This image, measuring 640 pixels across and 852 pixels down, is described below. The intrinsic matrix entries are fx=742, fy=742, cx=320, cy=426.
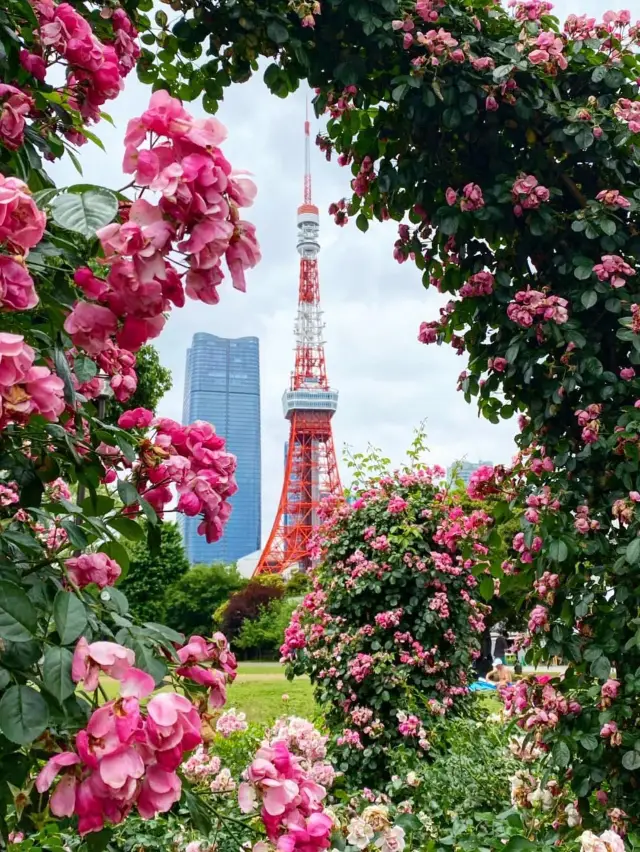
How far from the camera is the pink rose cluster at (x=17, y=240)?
66cm

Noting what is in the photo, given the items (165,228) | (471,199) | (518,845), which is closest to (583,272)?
(471,199)

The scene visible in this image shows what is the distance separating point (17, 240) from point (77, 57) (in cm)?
64

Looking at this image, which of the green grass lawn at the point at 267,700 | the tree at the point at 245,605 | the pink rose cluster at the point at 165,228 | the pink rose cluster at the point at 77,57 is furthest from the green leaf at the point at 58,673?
the tree at the point at 245,605

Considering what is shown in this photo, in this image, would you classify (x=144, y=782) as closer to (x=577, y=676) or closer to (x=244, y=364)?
(x=577, y=676)

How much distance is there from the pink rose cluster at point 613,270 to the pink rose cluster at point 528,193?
0.84ft

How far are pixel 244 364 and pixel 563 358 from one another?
347ft

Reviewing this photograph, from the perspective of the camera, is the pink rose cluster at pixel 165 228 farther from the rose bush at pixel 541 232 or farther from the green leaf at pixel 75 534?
the rose bush at pixel 541 232

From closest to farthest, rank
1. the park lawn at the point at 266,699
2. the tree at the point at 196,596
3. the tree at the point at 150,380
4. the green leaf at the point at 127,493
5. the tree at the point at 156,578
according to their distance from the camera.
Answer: the green leaf at the point at 127,493 → the park lawn at the point at 266,699 → the tree at the point at 150,380 → the tree at the point at 156,578 → the tree at the point at 196,596

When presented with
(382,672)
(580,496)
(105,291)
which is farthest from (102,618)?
(382,672)

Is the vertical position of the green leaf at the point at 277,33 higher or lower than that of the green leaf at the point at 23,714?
higher

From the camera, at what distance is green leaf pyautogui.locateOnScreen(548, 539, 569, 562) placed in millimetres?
1971

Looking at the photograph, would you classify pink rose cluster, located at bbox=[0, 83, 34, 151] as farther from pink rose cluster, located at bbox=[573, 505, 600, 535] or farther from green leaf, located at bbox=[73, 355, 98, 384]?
pink rose cluster, located at bbox=[573, 505, 600, 535]

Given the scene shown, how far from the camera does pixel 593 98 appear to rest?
213cm

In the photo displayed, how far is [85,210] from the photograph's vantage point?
72 cm
